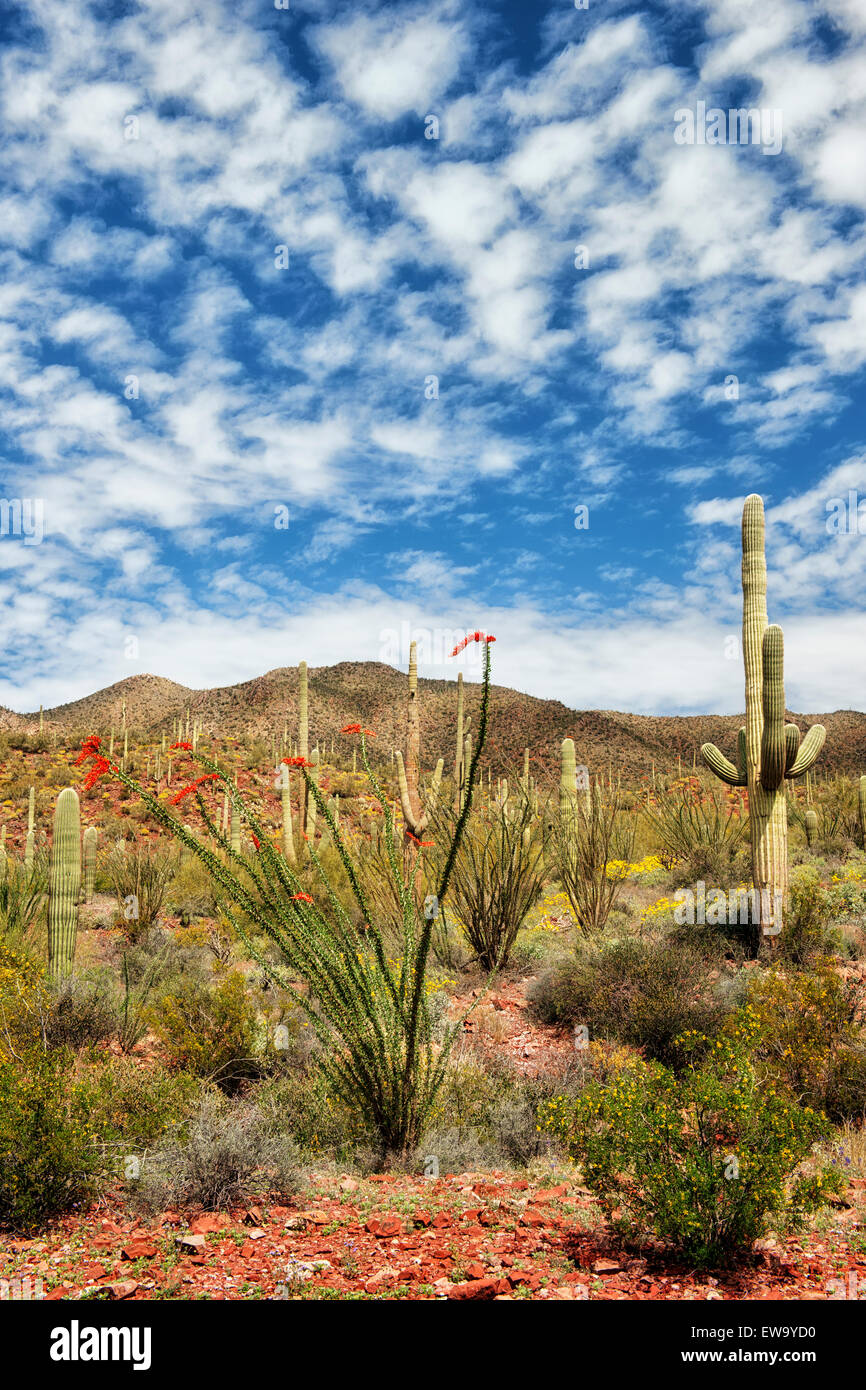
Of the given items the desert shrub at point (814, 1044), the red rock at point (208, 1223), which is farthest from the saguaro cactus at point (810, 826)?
the red rock at point (208, 1223)

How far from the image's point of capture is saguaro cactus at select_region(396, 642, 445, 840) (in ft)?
45.0

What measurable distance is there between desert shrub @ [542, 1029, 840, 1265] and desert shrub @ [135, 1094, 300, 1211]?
5.47ft

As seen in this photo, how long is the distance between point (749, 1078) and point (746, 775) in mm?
7404

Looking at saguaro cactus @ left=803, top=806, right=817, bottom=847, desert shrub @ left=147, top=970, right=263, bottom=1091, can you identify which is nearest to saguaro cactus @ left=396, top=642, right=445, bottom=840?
desert shrub @ left=147, top=970, right=263, bottom=1091

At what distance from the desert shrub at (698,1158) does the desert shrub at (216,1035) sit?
3.47 metres

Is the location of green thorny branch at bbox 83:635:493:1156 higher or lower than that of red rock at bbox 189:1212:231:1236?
higher

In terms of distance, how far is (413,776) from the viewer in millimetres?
14680

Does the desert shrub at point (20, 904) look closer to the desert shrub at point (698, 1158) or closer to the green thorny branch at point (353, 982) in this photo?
the green thorny branch at point (353, 982)

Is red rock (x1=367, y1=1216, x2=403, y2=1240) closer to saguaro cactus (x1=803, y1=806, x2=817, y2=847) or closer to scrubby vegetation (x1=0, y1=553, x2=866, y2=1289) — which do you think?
scrubby vegetation (x1=0, y1=553, x2=866, y2=1289)

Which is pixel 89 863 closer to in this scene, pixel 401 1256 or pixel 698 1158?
pixel 401 1256

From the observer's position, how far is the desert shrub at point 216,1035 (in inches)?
289

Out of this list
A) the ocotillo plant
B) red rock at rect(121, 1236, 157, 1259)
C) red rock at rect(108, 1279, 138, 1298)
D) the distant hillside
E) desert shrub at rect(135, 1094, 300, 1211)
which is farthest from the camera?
the distant hillside

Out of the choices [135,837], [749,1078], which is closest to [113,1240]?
[749,1078]
